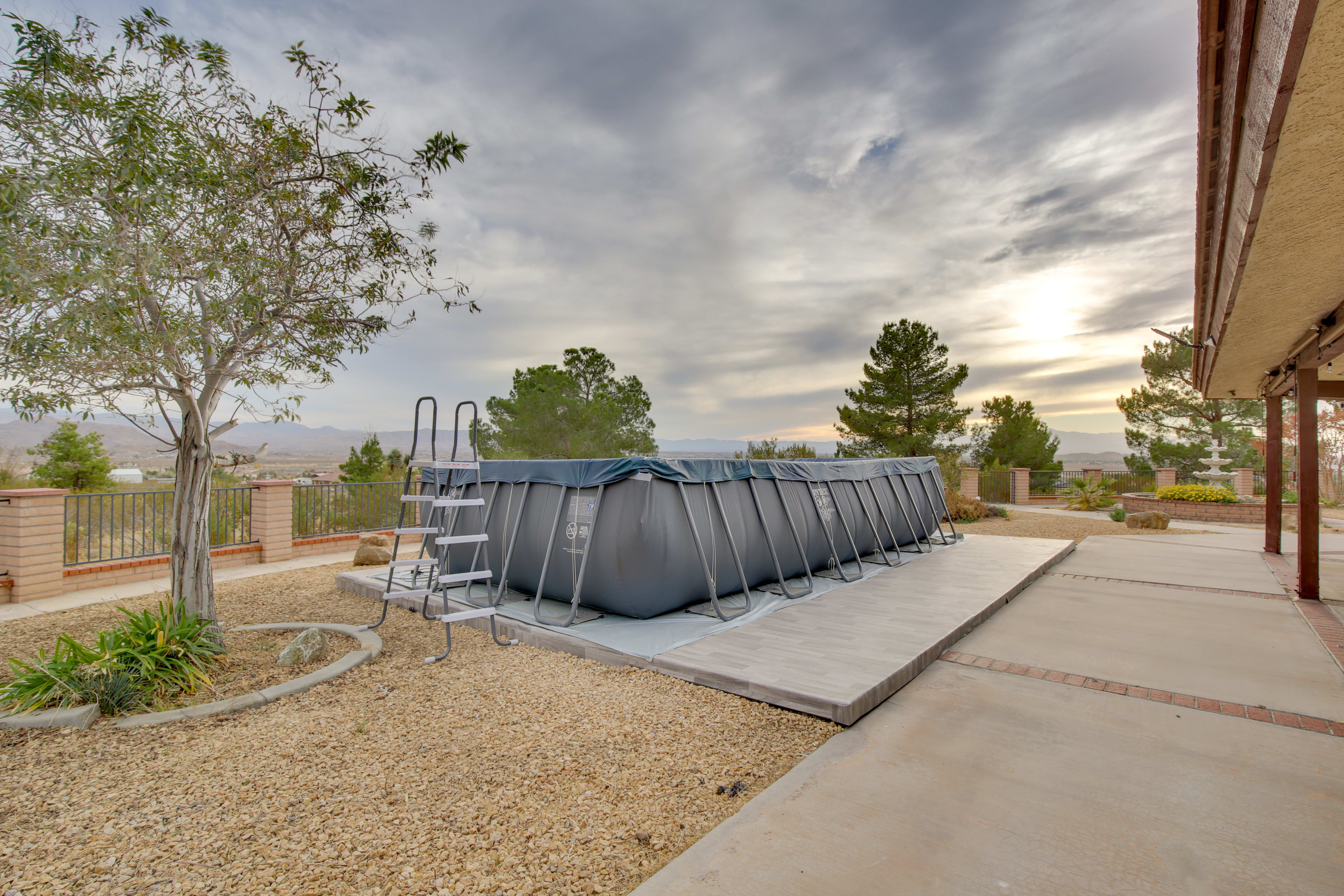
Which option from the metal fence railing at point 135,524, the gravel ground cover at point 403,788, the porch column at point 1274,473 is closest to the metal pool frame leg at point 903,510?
the porch column at point 1274,473

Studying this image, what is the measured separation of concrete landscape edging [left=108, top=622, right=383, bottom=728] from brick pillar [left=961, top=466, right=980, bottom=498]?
17343 mm

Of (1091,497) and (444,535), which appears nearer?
(444,535)

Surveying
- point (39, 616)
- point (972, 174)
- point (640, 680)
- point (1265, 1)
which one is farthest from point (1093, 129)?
point (39, 616)

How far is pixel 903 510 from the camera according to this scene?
8.19 meters

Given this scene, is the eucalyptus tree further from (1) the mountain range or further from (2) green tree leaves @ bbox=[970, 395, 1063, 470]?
(2) green tree leaves @ bbox=[970, 395, 1063, 470]

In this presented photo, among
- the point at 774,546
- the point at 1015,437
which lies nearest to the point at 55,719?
the point at 774,546

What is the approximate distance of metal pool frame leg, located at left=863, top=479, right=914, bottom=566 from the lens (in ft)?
24.0

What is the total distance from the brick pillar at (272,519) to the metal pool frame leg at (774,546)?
673 centimetres

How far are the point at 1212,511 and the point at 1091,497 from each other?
3.24m

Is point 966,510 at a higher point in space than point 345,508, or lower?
lower

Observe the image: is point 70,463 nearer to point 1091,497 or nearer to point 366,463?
point 366,463

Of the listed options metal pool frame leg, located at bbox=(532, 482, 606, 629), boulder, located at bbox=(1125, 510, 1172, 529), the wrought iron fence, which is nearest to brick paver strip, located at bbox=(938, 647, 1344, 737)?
metal pool frame leg, located at bbox=(532, 482, 606, 629)

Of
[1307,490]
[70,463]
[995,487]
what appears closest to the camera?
[1307,490]

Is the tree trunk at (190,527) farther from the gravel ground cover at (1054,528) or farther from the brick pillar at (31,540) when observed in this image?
the gravel ground cover at (1054,528)
